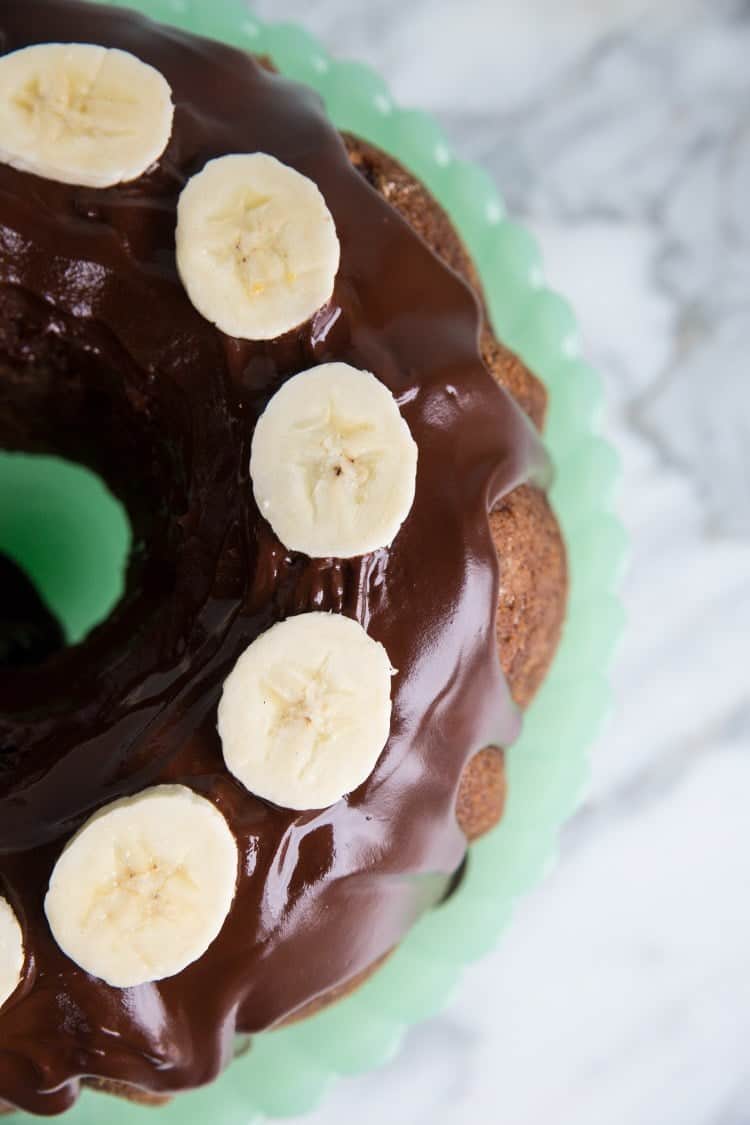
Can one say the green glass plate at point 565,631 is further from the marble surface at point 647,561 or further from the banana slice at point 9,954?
the banana slice at point 9,954

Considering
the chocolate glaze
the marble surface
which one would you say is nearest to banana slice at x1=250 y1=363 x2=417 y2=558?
the chocolate glaze

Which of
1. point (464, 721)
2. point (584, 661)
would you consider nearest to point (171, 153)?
point (464, 721)

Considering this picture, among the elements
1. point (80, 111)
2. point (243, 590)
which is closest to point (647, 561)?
point (243, 590)

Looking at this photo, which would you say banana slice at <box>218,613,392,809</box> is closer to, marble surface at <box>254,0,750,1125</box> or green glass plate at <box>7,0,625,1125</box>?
green glass plate at <box>7,0,625,1125</box>

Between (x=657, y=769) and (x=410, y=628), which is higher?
(x=410, y=628)

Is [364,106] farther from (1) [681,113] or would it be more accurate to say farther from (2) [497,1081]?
(2) [497,1081]

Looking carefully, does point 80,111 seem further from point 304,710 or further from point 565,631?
point 565,631
